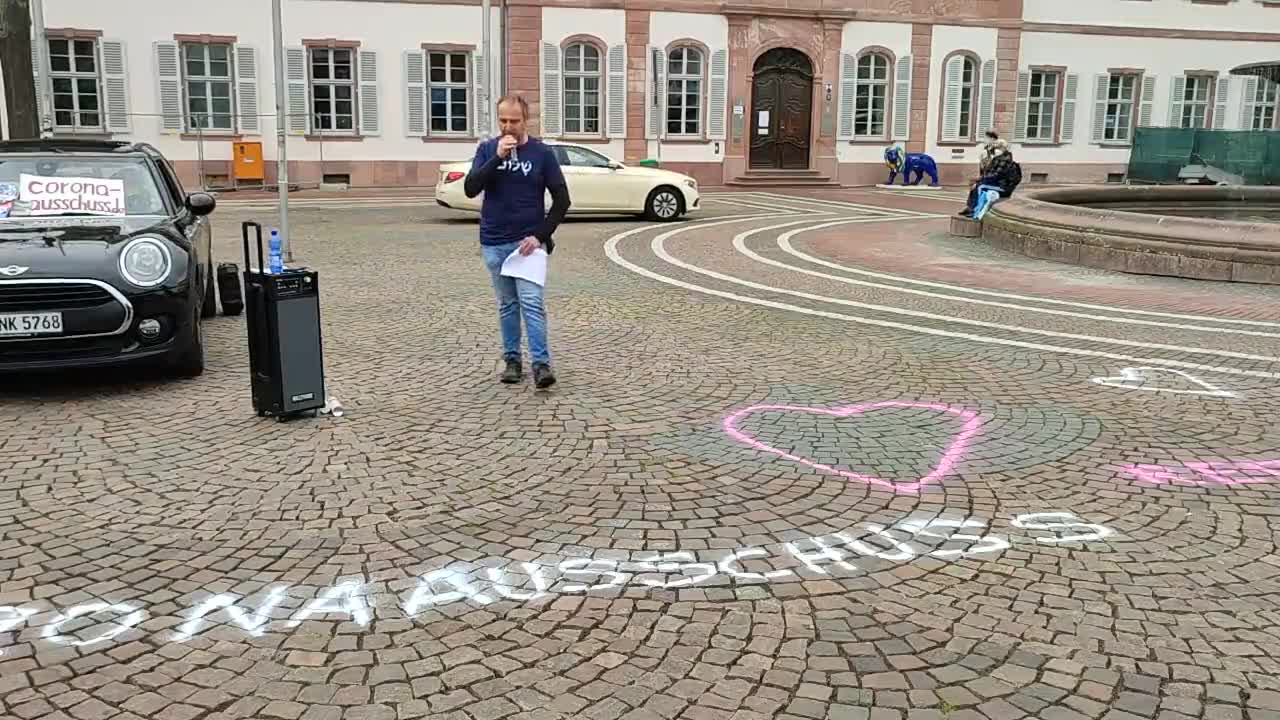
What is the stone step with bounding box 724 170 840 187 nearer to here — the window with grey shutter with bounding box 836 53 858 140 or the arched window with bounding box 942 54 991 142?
the window with grey shutter with bounding box 836 53 858 140

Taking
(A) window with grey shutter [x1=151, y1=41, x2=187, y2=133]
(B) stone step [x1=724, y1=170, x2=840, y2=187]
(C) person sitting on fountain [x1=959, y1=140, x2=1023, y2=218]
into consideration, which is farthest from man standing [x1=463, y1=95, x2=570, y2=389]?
(B) stone step [x1=724, y1=170, x2=840, y2=187]

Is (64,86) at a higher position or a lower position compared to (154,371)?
higher

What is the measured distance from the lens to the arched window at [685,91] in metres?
31.6

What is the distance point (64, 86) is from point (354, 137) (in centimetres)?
690

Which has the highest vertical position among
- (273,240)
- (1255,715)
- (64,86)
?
(64,86)

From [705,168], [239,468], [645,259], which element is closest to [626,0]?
[705,168]

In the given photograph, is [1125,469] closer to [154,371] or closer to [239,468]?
[239,468]

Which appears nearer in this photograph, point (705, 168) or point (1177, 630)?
point (1177, 630)

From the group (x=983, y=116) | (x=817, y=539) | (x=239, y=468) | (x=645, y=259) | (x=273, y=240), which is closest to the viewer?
(x=817, y=539)

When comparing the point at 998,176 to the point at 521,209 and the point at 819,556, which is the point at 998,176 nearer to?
the point at 521,209

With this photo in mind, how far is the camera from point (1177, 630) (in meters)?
3.76

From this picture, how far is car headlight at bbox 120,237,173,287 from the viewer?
267 inches

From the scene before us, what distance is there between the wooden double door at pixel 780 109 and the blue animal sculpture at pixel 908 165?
2.39m

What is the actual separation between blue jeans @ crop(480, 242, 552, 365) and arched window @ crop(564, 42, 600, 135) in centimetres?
2462
